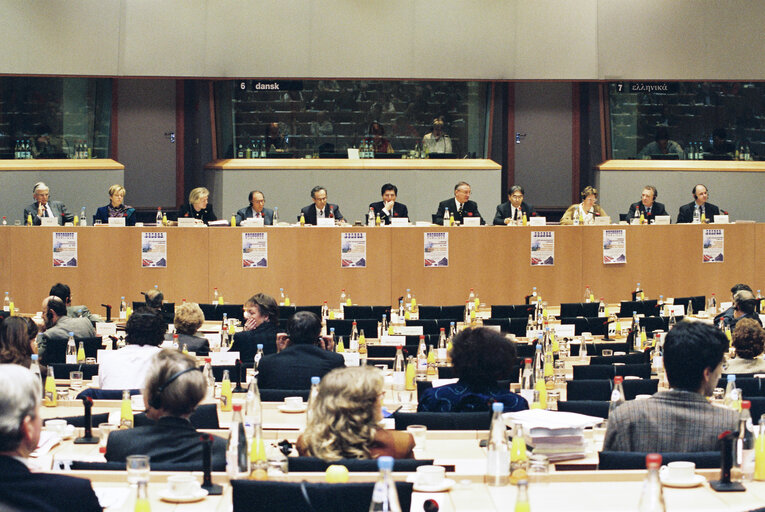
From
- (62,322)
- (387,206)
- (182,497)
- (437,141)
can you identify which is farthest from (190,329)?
(437,141)

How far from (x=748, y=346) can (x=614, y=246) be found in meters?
5.76

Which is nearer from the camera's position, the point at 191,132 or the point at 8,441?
the point at 8,441

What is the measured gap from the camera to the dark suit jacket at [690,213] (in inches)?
561

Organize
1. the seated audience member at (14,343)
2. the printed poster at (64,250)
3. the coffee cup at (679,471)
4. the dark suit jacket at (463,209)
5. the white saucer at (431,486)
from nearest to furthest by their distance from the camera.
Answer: the white saucer at (431,486) < the coffee cup at (679,471) < the seated audience member at (14,343) < the printed poster at (64,250) < the dark suit jacket at (463,209)

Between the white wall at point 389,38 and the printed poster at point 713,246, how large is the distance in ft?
13.8

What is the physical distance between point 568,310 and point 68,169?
857 cm

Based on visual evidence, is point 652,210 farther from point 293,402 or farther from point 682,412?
point 682,412

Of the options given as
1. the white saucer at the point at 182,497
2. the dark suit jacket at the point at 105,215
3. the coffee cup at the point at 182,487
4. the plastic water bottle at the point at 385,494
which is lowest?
the white saucer at the point at 182,497

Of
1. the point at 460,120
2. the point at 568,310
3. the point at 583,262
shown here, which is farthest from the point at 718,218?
the point at 460,120

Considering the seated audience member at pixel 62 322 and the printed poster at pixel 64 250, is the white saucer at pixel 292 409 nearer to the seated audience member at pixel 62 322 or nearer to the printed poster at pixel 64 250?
the seated audience member at pixel 62 322

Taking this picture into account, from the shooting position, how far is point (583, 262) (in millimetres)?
12750

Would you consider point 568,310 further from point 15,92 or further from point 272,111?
point 15,92

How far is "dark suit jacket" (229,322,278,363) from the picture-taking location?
8.46m

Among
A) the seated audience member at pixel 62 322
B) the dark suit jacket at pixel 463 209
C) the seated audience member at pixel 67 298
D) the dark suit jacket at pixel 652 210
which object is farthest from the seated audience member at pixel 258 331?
the dark suit jacket at pixel 652 210
